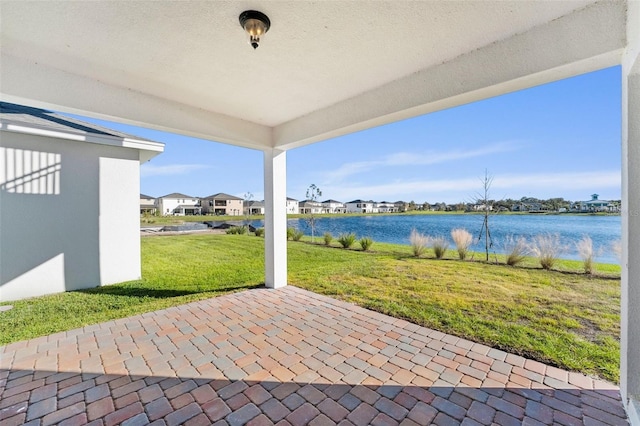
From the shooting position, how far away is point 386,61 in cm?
267

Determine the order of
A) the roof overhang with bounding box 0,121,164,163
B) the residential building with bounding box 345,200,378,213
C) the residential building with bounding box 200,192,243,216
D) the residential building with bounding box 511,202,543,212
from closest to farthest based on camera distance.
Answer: the roof overhang with bounding box 0,121,164,163
the residential building with bounding box 511,202,543,212
the residential building with bounding box 345,200,378,213
the residential building with bounding box 200,192,243,216

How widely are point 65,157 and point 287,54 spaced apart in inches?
207

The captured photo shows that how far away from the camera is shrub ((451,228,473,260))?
8008 millimetres

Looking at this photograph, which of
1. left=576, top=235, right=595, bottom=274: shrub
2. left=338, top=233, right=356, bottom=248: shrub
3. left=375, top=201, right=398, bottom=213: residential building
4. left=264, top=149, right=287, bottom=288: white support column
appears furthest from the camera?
left=375, top=201, right=398, bottom=213: residential building

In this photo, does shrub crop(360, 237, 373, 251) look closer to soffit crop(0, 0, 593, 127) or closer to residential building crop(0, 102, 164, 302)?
residential building crop(0, 102, 164, 302)

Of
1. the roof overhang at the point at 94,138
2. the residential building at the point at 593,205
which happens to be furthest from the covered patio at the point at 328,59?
the residential building at the point at 593,205

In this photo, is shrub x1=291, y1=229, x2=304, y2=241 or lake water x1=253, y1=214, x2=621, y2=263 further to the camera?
shrub x1=291, y1=229, x2=304, y2=241

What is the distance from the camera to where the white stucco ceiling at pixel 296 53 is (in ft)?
6.39

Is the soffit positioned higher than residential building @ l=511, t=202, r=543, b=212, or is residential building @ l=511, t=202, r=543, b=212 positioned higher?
the soffit

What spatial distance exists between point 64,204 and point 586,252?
10716 mm

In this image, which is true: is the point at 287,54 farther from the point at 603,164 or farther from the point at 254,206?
the point at 254,206

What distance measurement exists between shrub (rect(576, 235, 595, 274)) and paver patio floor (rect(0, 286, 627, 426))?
4798 mm

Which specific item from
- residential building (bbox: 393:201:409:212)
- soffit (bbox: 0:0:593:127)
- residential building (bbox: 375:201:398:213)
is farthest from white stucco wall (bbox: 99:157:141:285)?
residential building (bbox: 375:201:398:213)

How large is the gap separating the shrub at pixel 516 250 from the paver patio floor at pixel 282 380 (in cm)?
510
